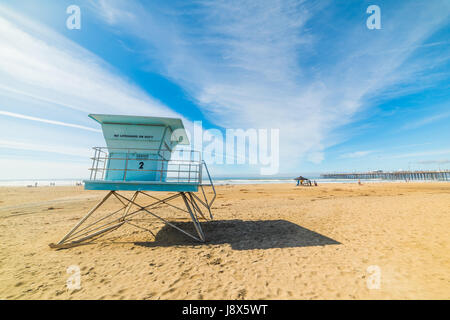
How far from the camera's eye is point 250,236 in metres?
7.68

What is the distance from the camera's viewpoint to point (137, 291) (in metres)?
3.94

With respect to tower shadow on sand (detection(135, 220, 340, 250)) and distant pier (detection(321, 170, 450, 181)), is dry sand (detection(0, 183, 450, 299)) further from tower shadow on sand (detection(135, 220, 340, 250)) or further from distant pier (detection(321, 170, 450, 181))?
distant pier (detection(321, 170, 450, 181))

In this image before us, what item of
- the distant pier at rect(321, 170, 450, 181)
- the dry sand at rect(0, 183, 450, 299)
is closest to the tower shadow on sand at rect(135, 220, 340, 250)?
the dry sand at rect(0, 183, 450, 299)

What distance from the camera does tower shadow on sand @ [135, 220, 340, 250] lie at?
668cm

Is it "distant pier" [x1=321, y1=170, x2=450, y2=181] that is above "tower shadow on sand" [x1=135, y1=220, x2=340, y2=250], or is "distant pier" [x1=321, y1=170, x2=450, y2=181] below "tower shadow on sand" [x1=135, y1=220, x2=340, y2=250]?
above

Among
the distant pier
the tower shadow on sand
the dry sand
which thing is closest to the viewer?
the dry sand

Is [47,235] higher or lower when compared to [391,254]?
lower

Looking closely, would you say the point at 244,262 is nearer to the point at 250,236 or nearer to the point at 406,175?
the point at 250,236

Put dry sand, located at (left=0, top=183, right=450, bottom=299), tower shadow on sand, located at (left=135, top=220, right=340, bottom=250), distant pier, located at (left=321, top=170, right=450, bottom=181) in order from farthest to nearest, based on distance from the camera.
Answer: distant pier, located at (left=321, top=170, right=450, bottom=181), tower shadow on sand, located at (left=135, top=220, right=340, bottom=250), dry sand, located at (left=0, top=183, right=450, bottom=299)

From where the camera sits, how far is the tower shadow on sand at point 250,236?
6.68m

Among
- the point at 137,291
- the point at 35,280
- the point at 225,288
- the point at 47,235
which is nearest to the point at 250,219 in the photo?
the point at 225,288
